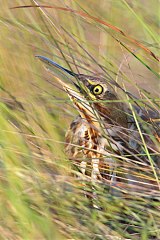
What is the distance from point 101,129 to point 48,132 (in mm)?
189

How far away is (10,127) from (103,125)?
0.99ft

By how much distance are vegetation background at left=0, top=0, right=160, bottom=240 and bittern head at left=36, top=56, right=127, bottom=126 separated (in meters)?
0.04

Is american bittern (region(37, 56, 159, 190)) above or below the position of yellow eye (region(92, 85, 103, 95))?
below

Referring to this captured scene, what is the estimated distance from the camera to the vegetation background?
195cm

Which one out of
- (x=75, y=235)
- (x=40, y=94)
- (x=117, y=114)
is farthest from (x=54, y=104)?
(x=75, y=235)

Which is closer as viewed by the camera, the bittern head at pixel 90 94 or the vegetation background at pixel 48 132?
the vegetation background at pixel 48 132

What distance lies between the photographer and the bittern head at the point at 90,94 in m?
2.29

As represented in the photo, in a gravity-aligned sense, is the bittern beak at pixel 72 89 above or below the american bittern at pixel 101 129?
above

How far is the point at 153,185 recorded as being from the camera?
2.14 metres

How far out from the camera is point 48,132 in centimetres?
242

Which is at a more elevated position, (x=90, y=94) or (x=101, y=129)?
(x=90, y=94)

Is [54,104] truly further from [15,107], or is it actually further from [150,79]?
[150,79]

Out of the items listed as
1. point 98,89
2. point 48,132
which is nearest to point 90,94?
point 98,89

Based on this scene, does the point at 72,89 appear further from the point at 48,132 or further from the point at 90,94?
the point at 48,132
